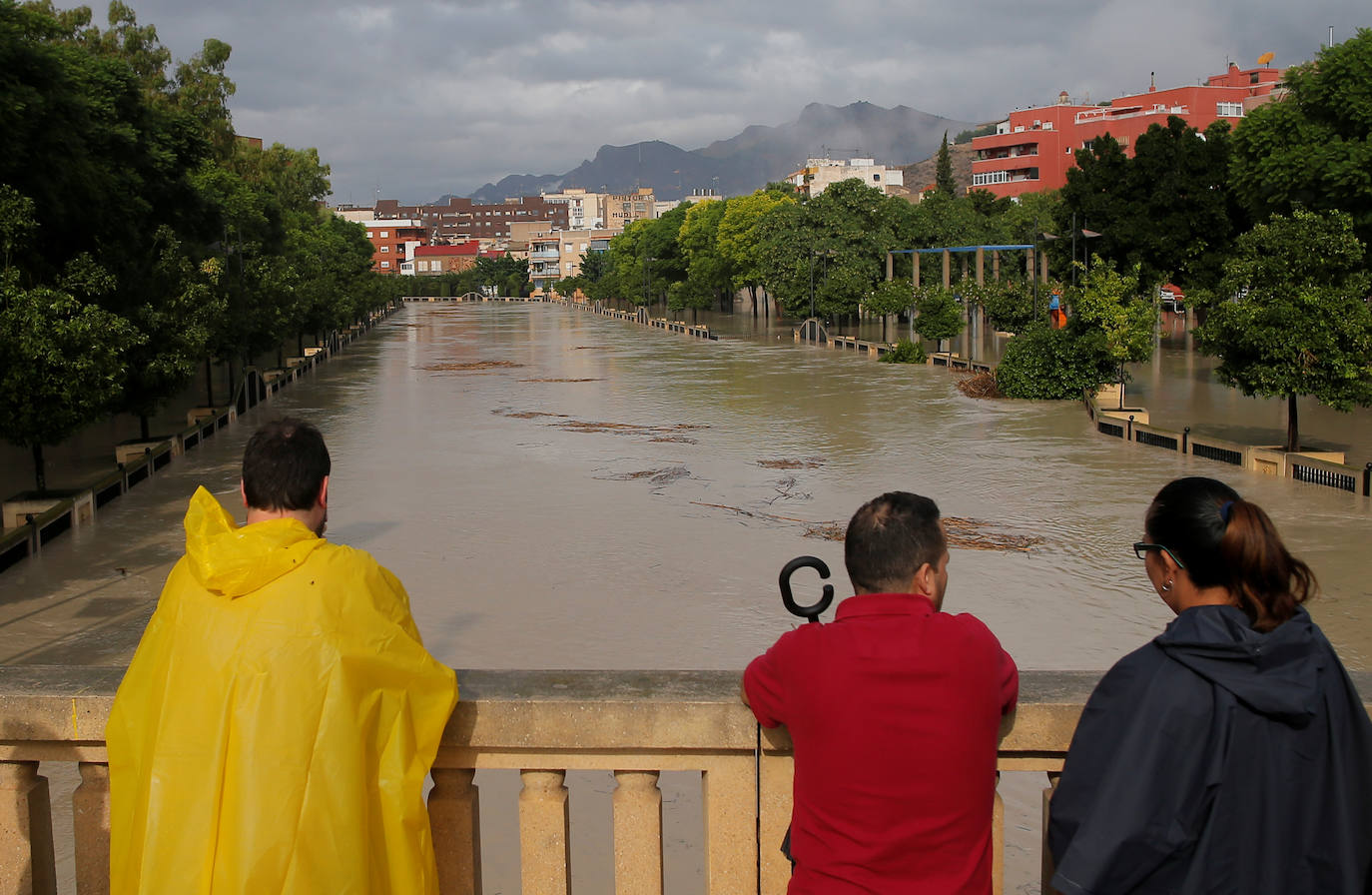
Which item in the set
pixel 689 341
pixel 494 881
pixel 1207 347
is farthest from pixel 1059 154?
pixel 494 881

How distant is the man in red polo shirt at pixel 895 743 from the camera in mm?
2516

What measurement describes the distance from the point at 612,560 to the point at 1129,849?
12272 millimetres

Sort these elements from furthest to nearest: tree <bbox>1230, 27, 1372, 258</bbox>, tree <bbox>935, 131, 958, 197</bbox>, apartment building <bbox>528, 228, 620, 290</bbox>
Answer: apartment building <bbox>528, 228, 620, 290</bbox>, tree <bbox>935, 131, 958, 197</bbox>, tree <bbox>1230, 27, 1372, 258</bbox>

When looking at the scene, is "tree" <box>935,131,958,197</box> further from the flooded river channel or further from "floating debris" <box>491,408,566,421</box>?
"floating debris" <box>491,408,566,421</box>

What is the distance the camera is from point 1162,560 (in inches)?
102

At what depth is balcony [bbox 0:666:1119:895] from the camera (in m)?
2.98

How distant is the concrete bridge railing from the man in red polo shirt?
15.1 inches

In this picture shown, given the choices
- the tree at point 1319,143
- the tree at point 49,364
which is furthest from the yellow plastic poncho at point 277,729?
the tree at point 1319,143

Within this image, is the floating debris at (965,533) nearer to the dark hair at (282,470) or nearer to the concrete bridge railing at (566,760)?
the concrete bridge railing at (566,760)

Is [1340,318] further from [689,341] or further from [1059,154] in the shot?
[1059,154]

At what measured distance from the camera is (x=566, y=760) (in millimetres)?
3072

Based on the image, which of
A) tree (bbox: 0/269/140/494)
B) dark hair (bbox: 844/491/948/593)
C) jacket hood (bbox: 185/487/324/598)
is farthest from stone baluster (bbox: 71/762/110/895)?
tree (bbox: 0/269/140/494)

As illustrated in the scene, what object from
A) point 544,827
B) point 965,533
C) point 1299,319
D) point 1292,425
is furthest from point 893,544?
point 1292,425

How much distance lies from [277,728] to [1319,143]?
36314mm
